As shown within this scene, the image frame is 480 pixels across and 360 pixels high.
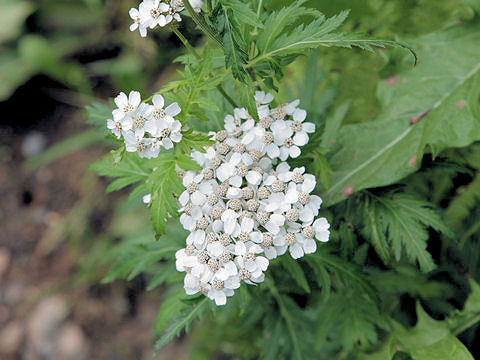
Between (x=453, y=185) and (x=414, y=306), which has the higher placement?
(x=453, y=185)

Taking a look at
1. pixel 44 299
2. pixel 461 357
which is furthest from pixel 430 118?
pixel 44 299

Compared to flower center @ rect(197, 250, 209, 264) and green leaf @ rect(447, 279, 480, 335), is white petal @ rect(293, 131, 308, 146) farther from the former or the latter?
green leaf @ rect(447, 279, 480, 335)

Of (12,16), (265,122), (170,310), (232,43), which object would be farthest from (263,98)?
(12,16)

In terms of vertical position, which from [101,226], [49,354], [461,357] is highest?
[461,357]

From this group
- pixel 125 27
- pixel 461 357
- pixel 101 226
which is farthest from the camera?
pixel 125 27

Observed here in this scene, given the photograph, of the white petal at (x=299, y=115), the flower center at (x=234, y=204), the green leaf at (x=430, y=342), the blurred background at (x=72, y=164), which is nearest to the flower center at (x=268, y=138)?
the white petal at (x=299, y=115)

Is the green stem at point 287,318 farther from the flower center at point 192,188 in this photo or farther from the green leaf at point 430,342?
the flower center at point 192,188

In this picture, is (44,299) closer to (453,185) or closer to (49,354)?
(49,354)
